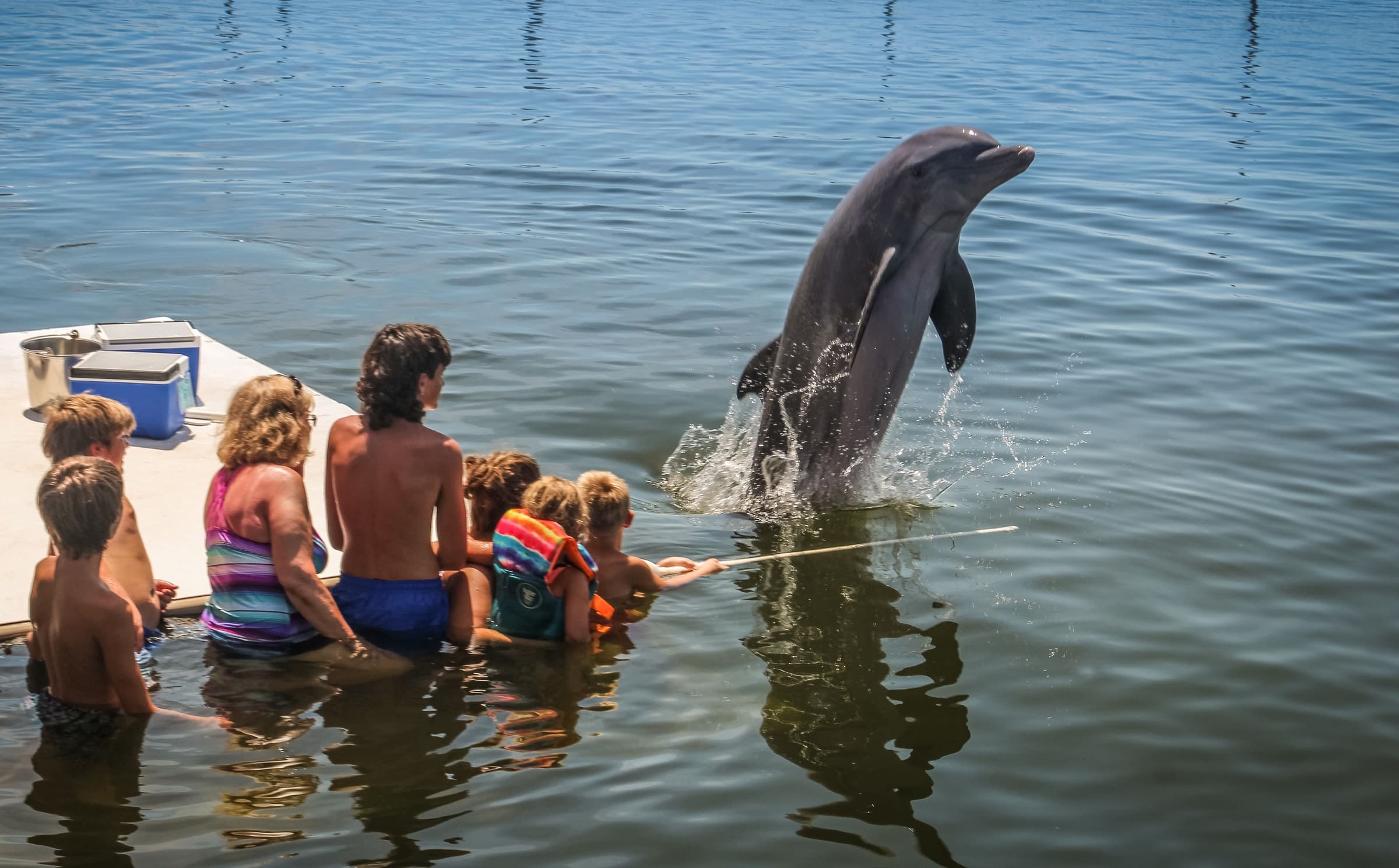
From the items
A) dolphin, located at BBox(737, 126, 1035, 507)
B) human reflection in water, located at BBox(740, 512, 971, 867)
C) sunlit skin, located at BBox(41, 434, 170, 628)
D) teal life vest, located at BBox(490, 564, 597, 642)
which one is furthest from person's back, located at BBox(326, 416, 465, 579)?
dolphin, located at BBox(737, 126, 1035, 507)

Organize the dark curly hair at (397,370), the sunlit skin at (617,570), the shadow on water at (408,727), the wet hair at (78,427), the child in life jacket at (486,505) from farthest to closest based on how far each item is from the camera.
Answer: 1. the sunlit skin at (617,570)
2. the child in life jacket at (486,505)
3. the dark curly hair at (397,370)
4. the wet hair at (78,427)
5. the shadow on water at (408,727)

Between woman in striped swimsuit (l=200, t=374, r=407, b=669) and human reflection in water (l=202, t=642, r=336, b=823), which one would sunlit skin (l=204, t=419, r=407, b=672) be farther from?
human reflection in water (l=202, t=642, r=336, b=823)

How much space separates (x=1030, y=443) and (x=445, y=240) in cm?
827

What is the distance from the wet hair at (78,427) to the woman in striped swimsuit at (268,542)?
0.46 meters

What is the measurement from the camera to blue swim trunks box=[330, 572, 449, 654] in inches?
250

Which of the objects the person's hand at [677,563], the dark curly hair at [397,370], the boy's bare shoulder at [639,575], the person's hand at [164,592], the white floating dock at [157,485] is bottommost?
the person's hand at [677,563]

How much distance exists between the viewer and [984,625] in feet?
24.5

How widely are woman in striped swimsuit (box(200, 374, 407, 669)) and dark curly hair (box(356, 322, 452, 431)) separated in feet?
1.05

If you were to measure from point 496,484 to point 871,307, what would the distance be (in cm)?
261

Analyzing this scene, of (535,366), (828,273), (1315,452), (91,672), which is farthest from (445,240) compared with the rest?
(91,672)

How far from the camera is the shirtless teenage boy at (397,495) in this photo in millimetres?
6086

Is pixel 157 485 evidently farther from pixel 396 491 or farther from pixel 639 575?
pixel 639 575

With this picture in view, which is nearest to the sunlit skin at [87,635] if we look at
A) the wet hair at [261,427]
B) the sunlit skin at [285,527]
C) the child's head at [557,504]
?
the sunlit skin at [285,527]

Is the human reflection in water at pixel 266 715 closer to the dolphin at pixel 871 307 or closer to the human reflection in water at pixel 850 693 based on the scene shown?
the human reflection in water at pixel 850 693
